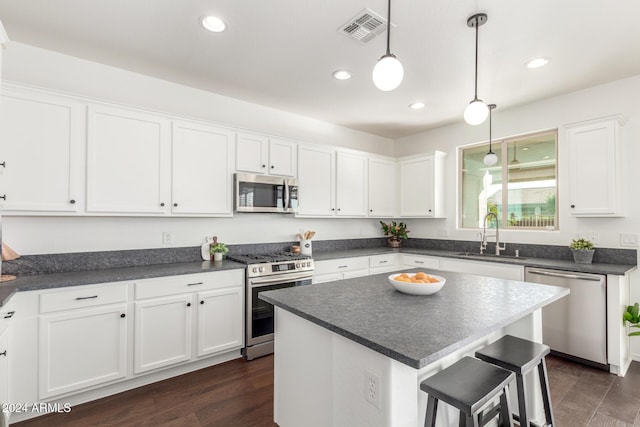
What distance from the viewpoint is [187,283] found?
105 inches

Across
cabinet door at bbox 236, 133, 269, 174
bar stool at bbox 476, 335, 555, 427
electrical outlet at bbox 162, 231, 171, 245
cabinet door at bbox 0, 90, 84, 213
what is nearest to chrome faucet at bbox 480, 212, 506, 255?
bar stool at bbox 476, 335, 555, 427

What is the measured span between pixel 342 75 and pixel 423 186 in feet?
7.29

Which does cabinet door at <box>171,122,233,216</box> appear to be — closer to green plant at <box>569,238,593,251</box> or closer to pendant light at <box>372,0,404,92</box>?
pendant light at <box>372,0,404,92</box>

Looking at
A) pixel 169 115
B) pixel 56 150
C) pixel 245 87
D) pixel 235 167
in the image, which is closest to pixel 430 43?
pixel 245 87

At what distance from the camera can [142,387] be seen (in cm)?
251

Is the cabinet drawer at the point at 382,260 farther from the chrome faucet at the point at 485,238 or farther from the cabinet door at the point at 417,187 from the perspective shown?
the chrome faucet at the point at 485,238

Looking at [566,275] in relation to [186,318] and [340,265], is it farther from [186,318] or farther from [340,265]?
[186,318]

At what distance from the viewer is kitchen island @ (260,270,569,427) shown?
1.18 meters

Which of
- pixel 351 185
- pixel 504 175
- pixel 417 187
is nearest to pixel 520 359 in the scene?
pixel 351 185

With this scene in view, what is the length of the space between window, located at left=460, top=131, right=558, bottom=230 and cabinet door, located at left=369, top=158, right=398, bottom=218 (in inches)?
38.4

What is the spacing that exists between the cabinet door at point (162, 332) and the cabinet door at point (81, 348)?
11 cm

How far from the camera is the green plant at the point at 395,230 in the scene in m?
4.92

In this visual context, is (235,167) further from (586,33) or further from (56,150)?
(586,33)

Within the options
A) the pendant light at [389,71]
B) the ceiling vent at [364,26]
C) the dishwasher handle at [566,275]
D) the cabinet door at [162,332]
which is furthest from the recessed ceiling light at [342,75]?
the dishwasher handle at [566,275]
